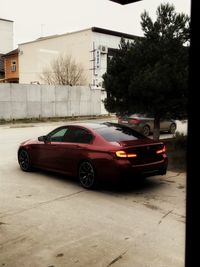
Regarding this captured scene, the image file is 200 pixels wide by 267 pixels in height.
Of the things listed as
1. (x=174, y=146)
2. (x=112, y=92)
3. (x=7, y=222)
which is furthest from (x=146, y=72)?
(x=7, y=222)

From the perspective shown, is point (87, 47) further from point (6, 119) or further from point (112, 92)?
point (112, 92)

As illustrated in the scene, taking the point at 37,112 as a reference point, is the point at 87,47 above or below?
above

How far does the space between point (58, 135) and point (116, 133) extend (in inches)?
68.2

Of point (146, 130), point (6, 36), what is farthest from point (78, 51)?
point (6, 36)

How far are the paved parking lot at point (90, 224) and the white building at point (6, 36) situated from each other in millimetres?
60242

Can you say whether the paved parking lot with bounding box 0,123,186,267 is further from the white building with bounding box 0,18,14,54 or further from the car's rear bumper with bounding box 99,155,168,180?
the white building with bounding box 0,18,14,54

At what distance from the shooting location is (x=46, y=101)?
3372cm

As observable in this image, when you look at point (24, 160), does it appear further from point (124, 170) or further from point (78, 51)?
point (78, 51)

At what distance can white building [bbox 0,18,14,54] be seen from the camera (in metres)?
66.0

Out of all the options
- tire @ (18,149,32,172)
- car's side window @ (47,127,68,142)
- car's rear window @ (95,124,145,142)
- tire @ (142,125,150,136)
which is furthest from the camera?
tire @ (142,125,150,136)

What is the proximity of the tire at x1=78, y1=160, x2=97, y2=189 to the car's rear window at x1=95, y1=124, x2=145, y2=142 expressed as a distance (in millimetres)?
724

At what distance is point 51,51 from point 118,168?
135ft

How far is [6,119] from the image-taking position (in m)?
31.2

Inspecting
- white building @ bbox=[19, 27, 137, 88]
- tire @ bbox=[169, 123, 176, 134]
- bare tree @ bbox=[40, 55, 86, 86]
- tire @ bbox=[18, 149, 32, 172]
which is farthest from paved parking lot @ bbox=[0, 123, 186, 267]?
bare tree @ bbox=[40, 55, 86, 86]
